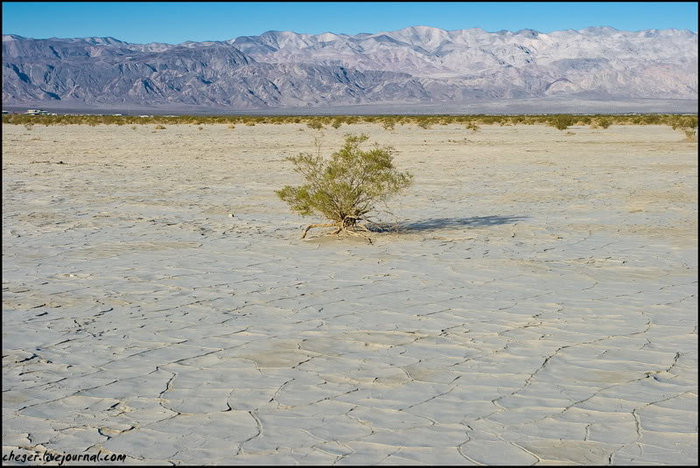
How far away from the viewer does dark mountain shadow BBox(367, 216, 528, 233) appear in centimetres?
1252

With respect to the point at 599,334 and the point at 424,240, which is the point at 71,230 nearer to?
the point at 424,240

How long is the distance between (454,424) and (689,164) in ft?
68.2

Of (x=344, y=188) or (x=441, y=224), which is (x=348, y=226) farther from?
(x=441, y=224)

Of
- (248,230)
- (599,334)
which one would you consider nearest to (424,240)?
(248,230)

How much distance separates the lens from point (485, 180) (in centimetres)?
1970

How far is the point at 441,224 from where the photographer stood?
13.0 meters

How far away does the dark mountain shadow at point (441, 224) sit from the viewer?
493 inches

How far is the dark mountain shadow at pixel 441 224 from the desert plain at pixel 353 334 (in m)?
0.08

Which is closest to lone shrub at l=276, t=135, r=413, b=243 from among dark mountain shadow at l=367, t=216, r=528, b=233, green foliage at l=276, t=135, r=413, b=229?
green foliage at l=276, t=135, r=413, b=229

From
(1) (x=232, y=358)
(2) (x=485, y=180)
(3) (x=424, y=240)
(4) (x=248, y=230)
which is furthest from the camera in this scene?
(2) (x=485, y=180)

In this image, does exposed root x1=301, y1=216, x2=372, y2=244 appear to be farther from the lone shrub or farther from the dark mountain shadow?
the dark mountain shadow

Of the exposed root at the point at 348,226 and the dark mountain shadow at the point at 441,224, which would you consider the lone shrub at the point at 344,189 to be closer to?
the exposed root at the point at 348,226

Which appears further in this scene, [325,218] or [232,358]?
[325,218]

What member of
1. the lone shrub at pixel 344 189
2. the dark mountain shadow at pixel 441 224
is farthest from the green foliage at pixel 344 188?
the dark mountain shadow at pixel 441 224
